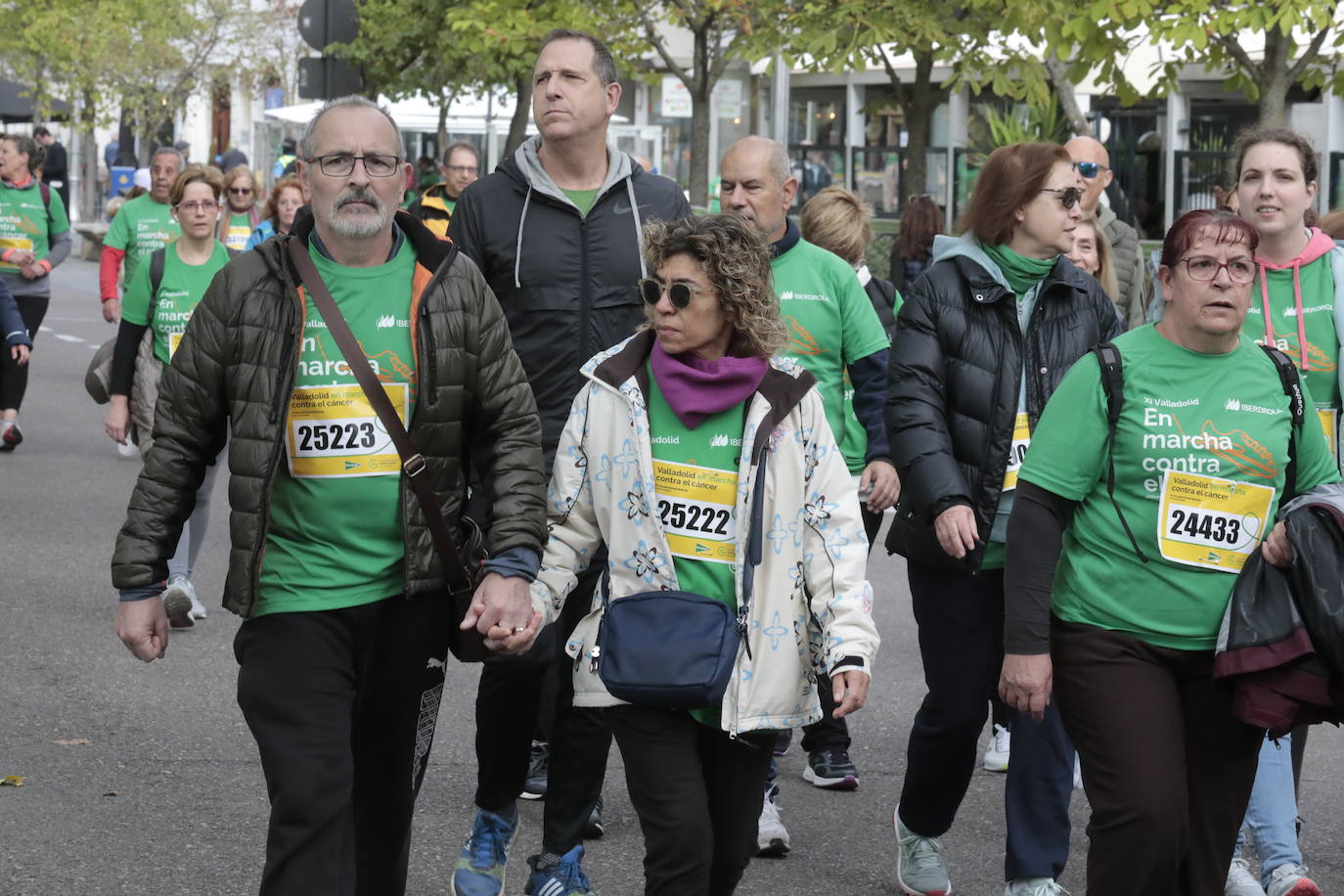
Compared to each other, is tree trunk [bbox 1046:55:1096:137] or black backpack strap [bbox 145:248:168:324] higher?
tree trunk [bbox 1046:55:1096:137]

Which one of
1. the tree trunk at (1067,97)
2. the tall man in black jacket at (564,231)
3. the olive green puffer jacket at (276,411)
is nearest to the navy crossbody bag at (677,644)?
the olive green puffer jacket at (276,411)

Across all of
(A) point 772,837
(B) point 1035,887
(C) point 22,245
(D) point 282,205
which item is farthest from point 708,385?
(C) point 22,245

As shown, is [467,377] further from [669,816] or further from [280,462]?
[669,816]

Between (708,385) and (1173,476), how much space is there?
39.9 inches

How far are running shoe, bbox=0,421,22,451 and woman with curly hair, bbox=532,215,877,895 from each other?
34.4 ft

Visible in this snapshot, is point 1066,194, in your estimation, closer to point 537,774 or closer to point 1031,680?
point 1031,680

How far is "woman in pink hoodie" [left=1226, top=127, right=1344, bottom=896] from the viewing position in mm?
5352

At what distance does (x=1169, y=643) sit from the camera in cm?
432

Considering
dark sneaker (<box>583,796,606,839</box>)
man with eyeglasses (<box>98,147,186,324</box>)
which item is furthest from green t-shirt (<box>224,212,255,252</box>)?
dark sneaker (<box>583,796,606,839</box>)

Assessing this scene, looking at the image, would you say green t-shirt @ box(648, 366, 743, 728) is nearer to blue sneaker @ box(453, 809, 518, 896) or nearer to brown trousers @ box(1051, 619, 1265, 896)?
brown trousers @ box(1051, 619, 1265, 896)

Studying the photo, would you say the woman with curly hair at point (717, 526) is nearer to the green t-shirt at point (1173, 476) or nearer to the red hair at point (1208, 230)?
the green t-shirt at point (1173, 476)

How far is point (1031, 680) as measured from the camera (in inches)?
171

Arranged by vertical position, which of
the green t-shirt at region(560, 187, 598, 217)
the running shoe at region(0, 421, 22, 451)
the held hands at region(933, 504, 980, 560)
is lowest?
the running shoe at region(0, 421, 22, 451)

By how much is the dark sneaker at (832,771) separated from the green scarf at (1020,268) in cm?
199
